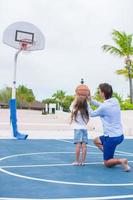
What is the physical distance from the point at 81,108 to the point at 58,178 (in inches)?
71.2

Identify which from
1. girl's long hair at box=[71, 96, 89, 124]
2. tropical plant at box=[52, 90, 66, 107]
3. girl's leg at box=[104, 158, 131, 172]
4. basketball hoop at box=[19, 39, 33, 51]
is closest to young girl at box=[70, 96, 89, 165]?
girl's long hair at box=[71, 96, 89, 124]

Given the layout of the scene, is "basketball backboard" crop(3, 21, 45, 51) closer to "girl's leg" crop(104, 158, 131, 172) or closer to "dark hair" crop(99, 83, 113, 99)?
"dark hair" crop(99, 83, 113, 99)

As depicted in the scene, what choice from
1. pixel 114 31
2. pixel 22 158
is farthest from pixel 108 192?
pixel 114 31

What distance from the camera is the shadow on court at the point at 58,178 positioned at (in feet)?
15.7

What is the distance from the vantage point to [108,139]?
6.96m

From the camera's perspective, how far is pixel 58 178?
579cm

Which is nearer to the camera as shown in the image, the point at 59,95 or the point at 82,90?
the point at 82,90

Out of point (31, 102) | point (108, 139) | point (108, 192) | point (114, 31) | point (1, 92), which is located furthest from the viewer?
point (31, 102)

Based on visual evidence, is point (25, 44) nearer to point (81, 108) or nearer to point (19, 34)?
point (19, 34)

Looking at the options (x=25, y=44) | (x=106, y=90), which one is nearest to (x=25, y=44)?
(x=25, y=44)

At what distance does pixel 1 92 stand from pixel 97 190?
81317 mm

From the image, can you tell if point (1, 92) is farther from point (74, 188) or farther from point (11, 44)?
point (74, 188)

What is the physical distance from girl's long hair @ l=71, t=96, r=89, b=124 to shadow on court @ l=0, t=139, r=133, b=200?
868 millimetres

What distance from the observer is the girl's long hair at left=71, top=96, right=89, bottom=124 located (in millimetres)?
7212
